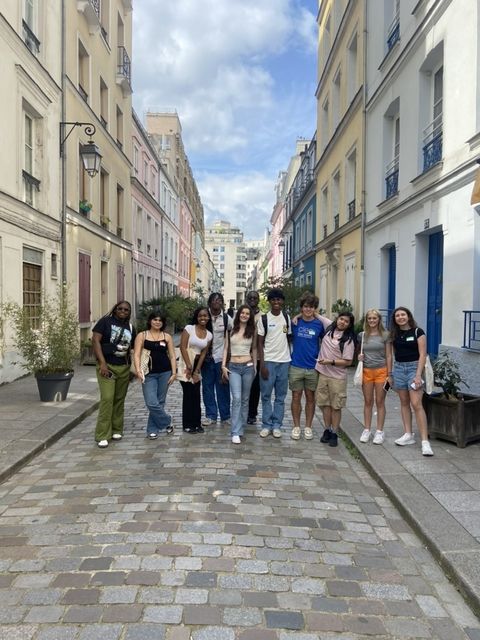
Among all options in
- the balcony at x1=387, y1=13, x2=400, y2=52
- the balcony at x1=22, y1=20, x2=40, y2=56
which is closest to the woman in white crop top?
the balcony at x1=387, y1=13, x2=400, y2=52

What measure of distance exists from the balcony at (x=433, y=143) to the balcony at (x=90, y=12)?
33.5ft

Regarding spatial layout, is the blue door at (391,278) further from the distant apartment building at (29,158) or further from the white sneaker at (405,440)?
the distant apartment building at (29,158)

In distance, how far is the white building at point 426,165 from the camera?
8047mm

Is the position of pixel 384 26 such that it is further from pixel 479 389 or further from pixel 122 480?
pixel 122 480

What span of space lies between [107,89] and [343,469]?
54.0ft

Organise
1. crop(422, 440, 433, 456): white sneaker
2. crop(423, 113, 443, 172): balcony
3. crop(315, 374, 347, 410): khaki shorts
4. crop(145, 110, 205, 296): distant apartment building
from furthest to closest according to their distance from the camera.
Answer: crop(145, 110, 205, 296): distant apartment building
crop(423, 113, 443, 172): balcony
crop(315, 374, 347, 410): khaki shorts
crop(422, 440, 433, 456): white sneaker

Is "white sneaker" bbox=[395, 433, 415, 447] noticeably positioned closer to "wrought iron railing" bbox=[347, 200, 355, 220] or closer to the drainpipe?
the drainpipe

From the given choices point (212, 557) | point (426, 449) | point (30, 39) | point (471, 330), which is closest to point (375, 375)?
point (426, 449)

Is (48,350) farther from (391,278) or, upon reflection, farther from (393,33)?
(393,33)

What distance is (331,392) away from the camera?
6242mm

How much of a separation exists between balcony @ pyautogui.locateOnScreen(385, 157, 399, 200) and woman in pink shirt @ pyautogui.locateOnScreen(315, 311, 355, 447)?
6627mm

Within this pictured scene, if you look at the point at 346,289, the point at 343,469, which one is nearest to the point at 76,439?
the point at 343,469

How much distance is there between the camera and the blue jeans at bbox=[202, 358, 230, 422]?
7184 mm

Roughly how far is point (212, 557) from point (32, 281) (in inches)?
385
